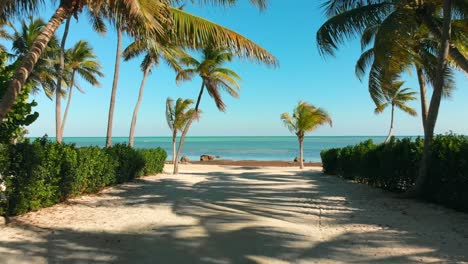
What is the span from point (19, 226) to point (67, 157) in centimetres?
243

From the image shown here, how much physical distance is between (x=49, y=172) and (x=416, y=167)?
311 inches

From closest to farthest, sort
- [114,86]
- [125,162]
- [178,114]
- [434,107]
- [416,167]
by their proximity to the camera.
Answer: [434,107]
[416,167]
[125,162]
[114,86]
[178,114]

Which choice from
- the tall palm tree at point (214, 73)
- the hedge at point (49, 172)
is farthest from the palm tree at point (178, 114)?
the hedge at point (49, 172)

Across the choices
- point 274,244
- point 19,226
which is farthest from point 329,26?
point 19,226

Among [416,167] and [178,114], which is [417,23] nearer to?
[416,167]

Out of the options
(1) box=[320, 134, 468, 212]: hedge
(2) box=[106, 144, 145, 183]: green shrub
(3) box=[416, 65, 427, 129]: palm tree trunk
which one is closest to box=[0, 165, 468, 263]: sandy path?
(1) box=[320, 134, 468, 212]: hedge

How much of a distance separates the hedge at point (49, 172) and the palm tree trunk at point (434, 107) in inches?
297

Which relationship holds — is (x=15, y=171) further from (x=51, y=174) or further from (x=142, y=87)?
(x=142, y=87)

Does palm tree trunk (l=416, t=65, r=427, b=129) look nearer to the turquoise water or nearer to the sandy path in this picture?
the sandy path

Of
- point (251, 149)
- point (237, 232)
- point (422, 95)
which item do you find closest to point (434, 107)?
point (422, 95)

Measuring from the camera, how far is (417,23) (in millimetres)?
9602

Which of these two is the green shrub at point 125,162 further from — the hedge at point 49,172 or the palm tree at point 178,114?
the palm tree at point 178,114

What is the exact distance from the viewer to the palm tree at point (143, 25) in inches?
252

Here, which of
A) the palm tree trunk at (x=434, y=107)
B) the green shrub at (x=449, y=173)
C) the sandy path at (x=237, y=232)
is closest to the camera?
the sandy path at (x=237, y=232)
